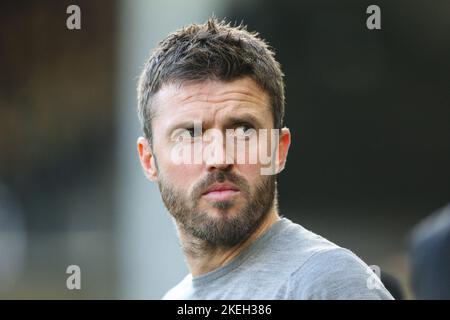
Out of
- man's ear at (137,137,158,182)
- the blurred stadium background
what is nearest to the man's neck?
man's ear at (137,137,158,182)

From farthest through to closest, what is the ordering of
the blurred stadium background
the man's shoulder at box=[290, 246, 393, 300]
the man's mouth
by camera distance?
1. the blurred stadium background
2. the man's mouth
3. the man's shoulder at box=[290, 246, 393, 300]

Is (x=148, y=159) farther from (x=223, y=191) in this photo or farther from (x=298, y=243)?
(x=298, y=243)

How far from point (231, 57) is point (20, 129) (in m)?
2.62

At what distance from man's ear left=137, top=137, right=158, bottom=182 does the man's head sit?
1.5 inches

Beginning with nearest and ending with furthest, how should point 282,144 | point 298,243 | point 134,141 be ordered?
1. point 298,243
2. point 282,144
3. point 134,141

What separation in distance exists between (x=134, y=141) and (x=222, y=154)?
2004 mm

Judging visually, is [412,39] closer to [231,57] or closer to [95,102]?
[95,102]

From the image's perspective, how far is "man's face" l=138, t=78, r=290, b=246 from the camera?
1.13m

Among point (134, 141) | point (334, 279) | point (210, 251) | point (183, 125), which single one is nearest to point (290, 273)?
point (334, 279)

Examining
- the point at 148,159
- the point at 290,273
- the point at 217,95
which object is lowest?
the point at 290,273

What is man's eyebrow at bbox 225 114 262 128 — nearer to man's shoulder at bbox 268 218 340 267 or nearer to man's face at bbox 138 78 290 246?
man's face at bbox 138 78 290 246

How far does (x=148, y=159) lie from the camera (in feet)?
4.23

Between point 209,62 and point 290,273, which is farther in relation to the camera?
point 209,62
